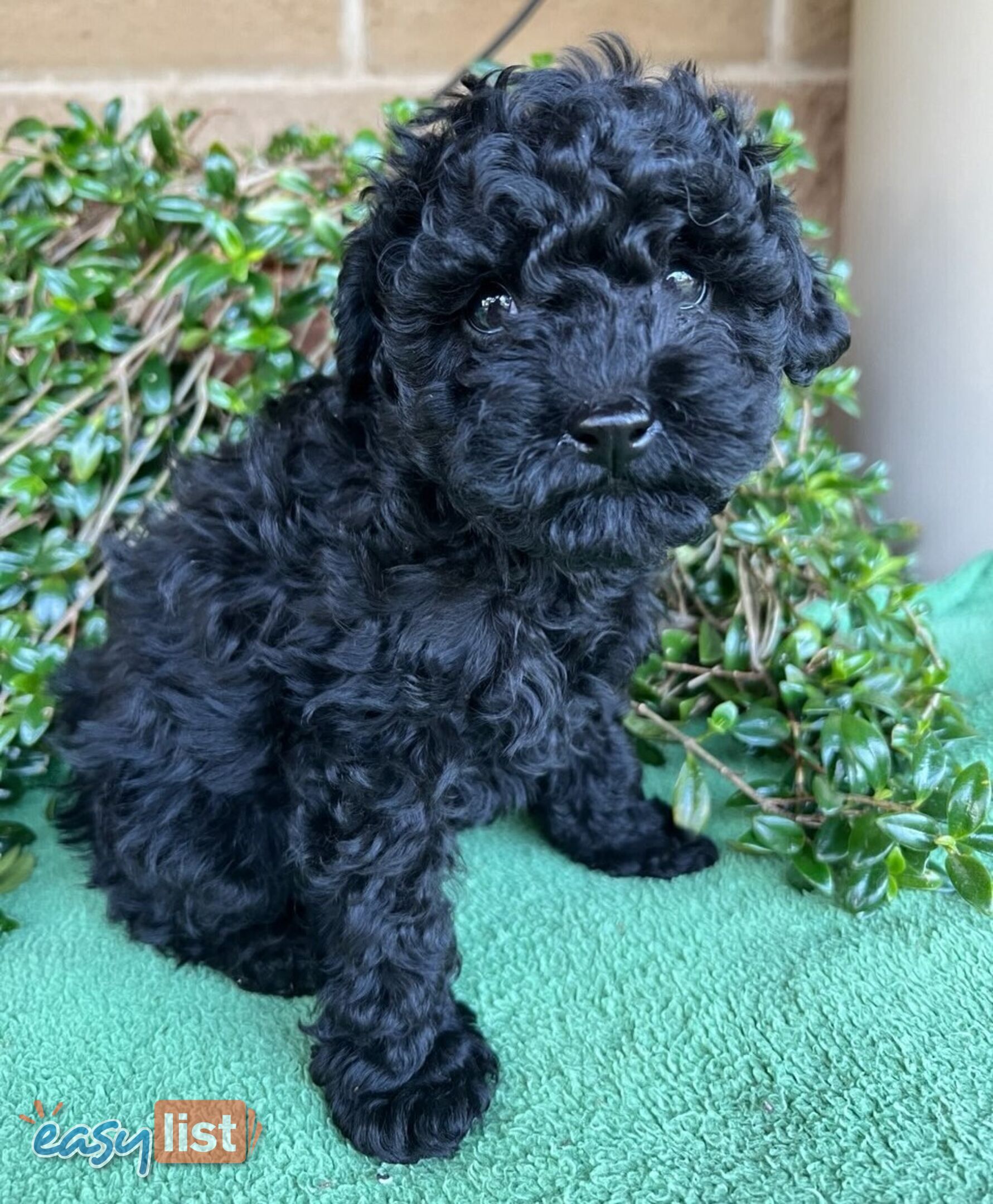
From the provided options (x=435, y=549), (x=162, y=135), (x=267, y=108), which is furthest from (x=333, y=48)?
(x=435, y=549)

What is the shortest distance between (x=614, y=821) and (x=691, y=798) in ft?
0.49

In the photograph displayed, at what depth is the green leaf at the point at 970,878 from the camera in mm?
1284

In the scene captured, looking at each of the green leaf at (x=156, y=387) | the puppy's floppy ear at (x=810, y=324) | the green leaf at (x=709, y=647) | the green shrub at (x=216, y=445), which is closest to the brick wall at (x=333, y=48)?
the green shrub at (x=216, y=445)

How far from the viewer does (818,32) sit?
2488 mm

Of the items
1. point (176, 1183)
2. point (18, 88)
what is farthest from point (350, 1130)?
point (18, 88)

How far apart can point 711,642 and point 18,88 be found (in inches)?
80.8

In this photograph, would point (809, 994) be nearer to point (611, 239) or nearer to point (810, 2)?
point (611, 239)

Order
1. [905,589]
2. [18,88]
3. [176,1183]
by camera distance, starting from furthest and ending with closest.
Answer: [18,88]
[905,589]
[176,1183]

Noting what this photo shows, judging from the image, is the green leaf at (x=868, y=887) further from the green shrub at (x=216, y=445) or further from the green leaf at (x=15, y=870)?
the green leaf at (x=15, y=870)

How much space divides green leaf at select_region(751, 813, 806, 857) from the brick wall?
5.79 ft

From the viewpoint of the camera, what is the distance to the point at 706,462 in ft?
3.28

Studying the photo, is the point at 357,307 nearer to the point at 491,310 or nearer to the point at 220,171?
the point at 491,310

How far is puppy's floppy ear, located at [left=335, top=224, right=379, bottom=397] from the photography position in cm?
117

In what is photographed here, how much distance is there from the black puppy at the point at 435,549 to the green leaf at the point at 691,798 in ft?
0.47
